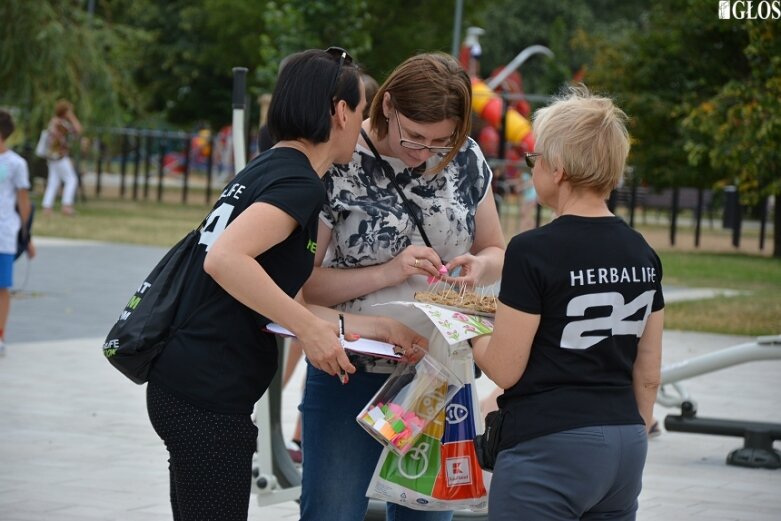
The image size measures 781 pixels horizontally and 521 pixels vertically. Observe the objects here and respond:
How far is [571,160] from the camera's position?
9.71 ft

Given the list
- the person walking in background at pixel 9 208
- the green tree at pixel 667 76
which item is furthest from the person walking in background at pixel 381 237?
the green tree at pixel 667 76

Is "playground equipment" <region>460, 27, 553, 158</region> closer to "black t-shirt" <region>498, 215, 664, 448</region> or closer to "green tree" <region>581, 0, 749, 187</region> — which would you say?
"green tree" <region>581, 0, 749, 187</region>

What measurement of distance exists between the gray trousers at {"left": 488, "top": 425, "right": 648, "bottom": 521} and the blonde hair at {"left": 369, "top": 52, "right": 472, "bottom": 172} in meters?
0.92

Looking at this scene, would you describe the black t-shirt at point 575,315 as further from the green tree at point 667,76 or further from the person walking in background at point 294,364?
the green tree at point 667,76

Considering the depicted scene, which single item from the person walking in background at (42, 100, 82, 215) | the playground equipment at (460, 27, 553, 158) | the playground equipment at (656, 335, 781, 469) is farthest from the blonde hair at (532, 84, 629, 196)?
the playground equipment at (460, 27, 553, 158)

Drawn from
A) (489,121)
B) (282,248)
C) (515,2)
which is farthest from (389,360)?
(515,2)

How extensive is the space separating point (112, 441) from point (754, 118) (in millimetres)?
9467

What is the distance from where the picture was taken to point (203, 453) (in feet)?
Result: 10.1

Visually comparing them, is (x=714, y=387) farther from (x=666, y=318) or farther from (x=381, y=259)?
(x=381, y=259)

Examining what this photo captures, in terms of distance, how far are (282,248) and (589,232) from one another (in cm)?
71

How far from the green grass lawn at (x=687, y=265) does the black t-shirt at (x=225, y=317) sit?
9836 mm

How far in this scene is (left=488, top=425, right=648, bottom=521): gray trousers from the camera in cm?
290

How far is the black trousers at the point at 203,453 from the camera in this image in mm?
3082

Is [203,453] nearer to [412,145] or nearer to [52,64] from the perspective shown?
[412,145]
